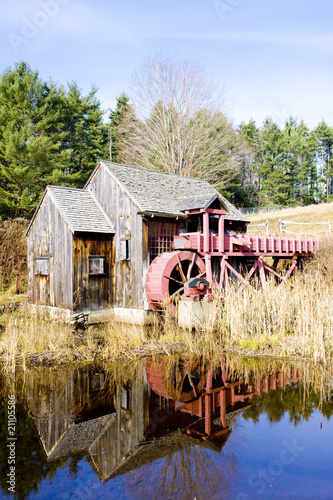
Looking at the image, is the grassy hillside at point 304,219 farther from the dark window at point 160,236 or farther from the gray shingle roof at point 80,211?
the gray shingle roof at point 80,211

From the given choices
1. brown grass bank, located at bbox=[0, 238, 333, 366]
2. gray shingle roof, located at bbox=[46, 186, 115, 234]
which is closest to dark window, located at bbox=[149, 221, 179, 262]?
gray shingle roof, located at bbox=[46, 186, 115, 234]

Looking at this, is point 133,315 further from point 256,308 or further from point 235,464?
point 235,464

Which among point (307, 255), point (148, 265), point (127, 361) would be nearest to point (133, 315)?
point (148, 265)

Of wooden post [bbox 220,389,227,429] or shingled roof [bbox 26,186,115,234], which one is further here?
shingled roof [bbox 26,186,115,234]

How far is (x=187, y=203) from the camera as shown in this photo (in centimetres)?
1469

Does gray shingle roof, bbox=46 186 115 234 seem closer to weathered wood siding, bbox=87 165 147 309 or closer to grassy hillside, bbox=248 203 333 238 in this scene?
weathered wood siding, bbox=87 165 147 309

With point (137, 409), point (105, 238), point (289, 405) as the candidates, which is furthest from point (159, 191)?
point (289, 405)

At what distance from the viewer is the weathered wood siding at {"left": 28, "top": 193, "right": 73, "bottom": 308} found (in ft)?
43.7

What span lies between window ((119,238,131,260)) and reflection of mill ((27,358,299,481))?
16.5 ft

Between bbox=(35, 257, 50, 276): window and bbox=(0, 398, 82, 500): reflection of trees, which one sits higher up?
bbox=(35, 257, 50, 276): window

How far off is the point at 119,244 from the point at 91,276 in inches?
57.7

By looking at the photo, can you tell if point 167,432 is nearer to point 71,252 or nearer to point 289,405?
point 289,405

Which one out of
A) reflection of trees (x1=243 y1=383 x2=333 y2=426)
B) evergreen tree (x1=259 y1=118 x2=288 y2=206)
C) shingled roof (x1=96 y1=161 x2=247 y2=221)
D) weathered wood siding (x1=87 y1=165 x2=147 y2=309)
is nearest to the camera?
reflection of trees (x1=243 y1=383 x2=333 y2=426)

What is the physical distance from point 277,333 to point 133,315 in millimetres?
4991
